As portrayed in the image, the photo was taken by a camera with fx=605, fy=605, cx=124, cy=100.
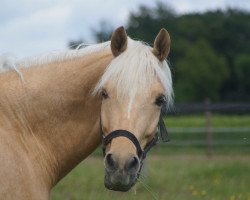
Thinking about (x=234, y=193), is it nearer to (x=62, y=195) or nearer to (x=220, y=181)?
(x=220, y=181)

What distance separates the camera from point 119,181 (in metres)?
3.79

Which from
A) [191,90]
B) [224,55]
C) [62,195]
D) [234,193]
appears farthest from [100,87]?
[224,55]

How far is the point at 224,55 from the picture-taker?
63844mm

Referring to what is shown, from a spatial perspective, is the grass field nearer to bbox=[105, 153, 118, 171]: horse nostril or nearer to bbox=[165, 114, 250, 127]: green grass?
bbox=[105, 153, 118, 171]: horse nostril

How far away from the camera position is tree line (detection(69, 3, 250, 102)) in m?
57.7

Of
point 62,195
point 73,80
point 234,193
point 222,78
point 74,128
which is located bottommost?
point 222,78

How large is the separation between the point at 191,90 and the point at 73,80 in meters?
52.5

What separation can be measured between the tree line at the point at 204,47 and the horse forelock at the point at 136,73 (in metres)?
49.7

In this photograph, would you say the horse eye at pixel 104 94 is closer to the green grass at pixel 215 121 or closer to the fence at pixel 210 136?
the fence at pixel 210 136

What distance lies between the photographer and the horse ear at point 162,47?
429 cm

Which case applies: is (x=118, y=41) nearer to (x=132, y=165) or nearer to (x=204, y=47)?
(x=132, y=165)

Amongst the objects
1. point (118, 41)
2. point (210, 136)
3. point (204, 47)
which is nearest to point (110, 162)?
point (118, 41)

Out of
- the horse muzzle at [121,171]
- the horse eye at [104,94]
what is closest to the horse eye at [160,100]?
the horse eye at [104,94]

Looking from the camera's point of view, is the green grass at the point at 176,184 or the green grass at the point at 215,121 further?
the green grass at the point at 215,121
